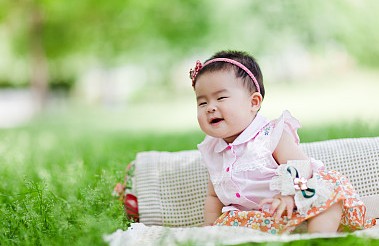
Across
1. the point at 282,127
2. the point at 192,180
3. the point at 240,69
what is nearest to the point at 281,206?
the point at 282,127

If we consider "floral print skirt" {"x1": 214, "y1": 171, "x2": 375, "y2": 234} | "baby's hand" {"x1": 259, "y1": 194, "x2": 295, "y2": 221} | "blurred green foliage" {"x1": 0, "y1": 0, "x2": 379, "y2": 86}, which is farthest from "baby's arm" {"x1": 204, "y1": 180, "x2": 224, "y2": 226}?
"blurred green foliage" {"x1": 0, "y1": 0, "x2": 379, "y2": 86}

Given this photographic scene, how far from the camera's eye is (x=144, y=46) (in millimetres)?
21312

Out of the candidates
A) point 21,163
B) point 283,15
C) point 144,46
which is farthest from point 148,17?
point 21,163

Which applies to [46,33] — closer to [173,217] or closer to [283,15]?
[283,15]

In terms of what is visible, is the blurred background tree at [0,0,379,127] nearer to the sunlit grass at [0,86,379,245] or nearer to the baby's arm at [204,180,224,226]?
the sunlit grass at [0,86,379,245]

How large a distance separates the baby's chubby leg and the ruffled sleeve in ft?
1.29

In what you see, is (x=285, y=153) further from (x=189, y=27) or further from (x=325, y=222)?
(x=189, y=27)

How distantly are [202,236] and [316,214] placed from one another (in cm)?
50

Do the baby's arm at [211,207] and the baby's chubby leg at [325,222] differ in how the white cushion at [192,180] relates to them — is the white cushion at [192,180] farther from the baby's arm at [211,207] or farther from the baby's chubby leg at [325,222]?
the baby's chubby leg at [325,222]

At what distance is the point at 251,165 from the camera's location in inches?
110

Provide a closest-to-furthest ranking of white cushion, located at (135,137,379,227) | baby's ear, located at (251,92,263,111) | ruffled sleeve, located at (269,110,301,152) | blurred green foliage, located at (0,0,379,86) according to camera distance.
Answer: ruffled sleeve, located at (269,110,301,152)
baby's ear, located at (251,92,263,111)
white cushion, located at (135,137,379,227)
blurred green foliage, located at (0,0,379,86)

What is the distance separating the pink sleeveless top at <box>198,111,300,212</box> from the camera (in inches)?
109

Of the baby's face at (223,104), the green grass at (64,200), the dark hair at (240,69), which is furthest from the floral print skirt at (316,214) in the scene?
the dark hair at (240,69)

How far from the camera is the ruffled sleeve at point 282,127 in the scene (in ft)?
9.05
